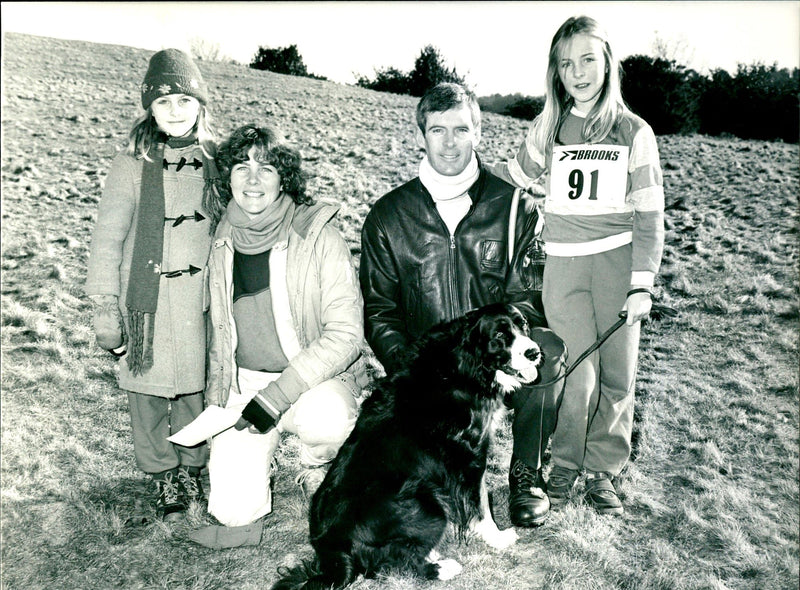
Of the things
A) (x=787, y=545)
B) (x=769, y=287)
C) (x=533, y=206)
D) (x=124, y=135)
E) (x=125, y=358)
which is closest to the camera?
(x=787, y=545)

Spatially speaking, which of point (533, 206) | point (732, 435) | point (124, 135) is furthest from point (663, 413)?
point (124, 135)

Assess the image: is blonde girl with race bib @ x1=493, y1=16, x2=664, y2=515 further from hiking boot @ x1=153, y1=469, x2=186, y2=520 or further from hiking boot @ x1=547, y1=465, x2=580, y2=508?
hiking boot @ x1=153, y1=469, x2=186, y2=520

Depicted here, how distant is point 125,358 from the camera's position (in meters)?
3.17

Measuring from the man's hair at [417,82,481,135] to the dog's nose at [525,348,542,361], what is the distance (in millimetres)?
1449

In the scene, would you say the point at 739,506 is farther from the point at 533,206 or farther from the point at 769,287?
the point at 769,287

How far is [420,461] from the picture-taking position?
106 inches

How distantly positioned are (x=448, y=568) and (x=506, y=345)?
1142mm

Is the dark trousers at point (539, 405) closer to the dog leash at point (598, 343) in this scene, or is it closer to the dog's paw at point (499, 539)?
the dog leash at point (598, 343)

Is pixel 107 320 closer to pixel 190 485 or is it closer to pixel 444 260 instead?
pixel 190 485

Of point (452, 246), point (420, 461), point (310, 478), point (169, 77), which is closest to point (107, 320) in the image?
point (169, 77)

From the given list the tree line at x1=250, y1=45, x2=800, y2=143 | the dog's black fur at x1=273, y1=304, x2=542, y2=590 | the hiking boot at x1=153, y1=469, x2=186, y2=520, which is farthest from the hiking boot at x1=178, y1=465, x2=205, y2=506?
the tree line at x1=250, y1=45, x2=800, y2=143

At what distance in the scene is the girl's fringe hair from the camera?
312cm

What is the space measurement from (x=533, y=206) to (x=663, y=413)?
2.15 m

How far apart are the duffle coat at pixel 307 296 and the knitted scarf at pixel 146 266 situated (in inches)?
12.0
